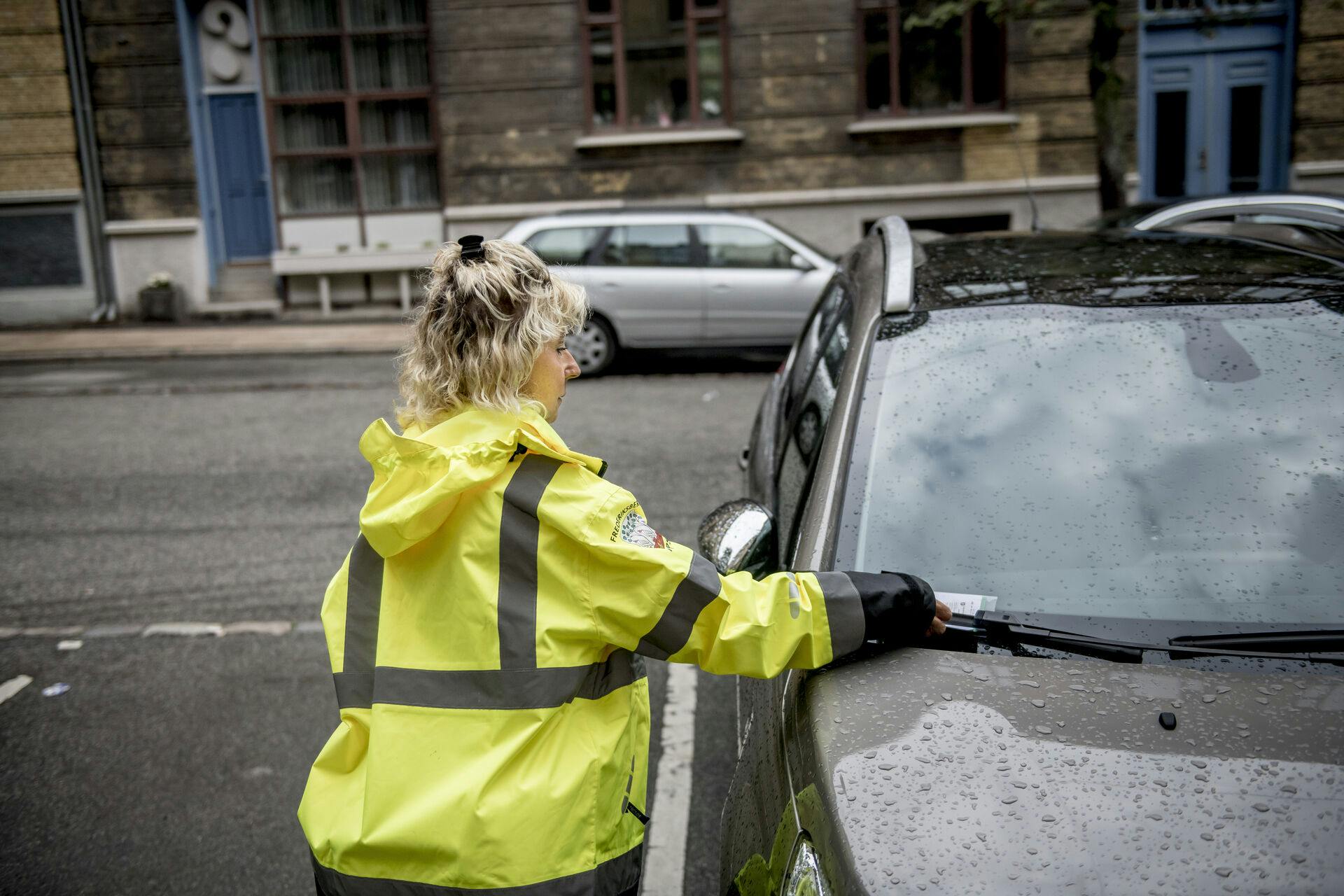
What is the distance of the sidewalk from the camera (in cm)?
1418

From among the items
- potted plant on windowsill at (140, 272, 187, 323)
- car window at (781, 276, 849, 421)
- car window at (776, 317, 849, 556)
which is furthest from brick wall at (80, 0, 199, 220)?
car window at (776, 317, 849, 556)

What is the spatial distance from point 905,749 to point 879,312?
1311 mm

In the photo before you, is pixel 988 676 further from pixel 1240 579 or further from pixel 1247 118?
pixel 1247 118

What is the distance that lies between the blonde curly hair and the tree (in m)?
10.2

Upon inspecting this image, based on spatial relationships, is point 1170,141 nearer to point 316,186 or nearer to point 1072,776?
point 316,186

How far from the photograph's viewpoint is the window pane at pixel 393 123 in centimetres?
1756

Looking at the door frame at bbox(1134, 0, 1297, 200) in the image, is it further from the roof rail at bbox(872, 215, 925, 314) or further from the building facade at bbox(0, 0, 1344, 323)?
the roof rail at bbox(872, 215, 925, 314)

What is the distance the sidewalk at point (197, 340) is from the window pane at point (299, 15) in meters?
4.32

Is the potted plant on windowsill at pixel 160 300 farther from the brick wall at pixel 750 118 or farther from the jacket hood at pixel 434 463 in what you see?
the jacket hood at pixel 434 463

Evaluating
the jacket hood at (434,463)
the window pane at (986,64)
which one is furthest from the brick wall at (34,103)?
the jacket hood at (434,463)

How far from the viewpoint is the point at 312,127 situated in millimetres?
17656

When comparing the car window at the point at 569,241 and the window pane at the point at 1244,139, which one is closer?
the car window at the point at 569,241

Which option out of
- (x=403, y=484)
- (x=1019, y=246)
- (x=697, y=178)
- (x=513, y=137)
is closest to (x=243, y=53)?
(x=513, y=137)

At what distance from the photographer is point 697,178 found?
656 inches
